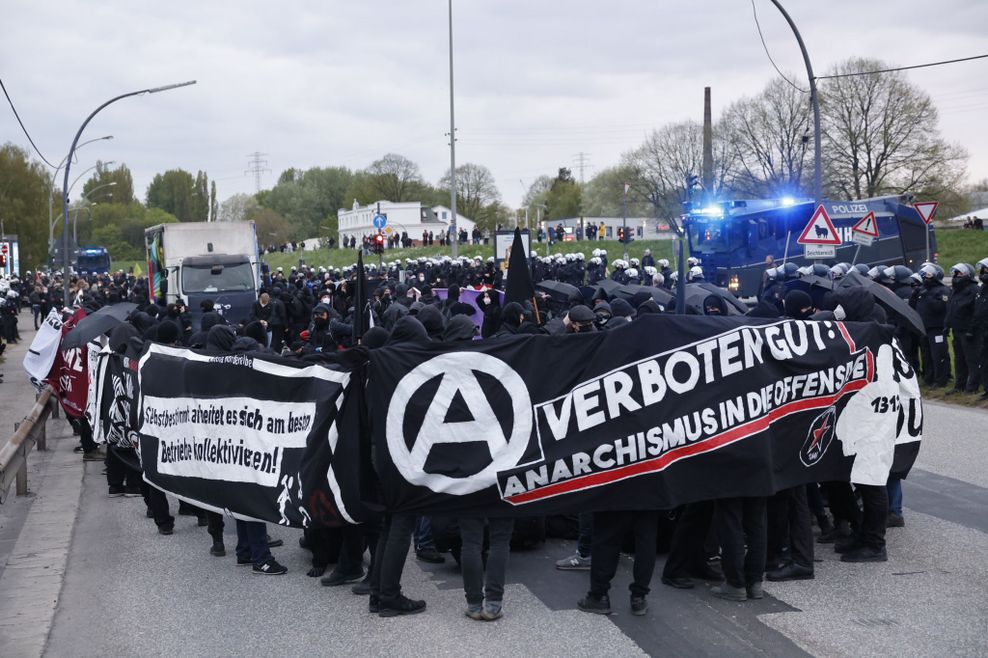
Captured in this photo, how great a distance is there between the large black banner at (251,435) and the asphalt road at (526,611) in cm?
61

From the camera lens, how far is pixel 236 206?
155750 mm

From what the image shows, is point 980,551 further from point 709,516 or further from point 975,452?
point 975,452

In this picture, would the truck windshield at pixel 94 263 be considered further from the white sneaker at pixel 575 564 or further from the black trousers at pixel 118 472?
the white sneaker at pixel 575 564

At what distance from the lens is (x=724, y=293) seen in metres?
15.4

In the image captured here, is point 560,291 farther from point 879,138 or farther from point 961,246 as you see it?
point 879,138

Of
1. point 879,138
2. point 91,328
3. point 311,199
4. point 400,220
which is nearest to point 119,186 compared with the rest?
point 311,199

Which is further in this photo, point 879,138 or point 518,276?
point 879,138

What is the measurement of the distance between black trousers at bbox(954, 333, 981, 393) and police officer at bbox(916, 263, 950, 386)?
373 mm

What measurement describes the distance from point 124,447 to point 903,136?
210 feet

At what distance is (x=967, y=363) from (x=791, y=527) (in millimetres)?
9718

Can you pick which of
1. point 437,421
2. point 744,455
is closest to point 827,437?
point 744,455

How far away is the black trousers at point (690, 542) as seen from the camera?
24.0 feet

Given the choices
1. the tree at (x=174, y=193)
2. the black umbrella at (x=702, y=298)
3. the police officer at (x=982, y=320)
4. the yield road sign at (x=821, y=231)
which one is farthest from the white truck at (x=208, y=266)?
the tree at (x=174, y=193)

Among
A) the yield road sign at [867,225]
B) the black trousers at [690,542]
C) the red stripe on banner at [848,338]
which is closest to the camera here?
the black trousers at [690,542]
